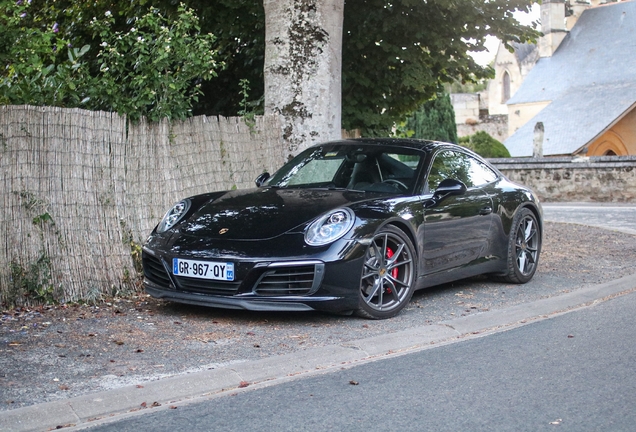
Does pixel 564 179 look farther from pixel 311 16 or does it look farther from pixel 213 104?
pixel 311 16

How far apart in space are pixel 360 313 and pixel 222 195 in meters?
1.73

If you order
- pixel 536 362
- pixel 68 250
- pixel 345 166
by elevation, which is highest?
pixel 345 166

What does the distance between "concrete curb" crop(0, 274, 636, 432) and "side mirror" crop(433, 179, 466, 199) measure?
3.75 feet

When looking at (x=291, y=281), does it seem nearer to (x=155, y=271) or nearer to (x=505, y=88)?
(x=155, y=271)

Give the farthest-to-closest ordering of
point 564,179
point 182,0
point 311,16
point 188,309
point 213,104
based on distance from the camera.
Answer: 1. point 564,179
2. point 213,104
3. point 182,0
4. point 311,16
5. point 188,309

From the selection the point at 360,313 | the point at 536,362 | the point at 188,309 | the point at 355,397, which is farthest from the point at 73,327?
the point at 536,362

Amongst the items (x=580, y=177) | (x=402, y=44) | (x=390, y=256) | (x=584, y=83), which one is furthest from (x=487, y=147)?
(x=390, y=256)

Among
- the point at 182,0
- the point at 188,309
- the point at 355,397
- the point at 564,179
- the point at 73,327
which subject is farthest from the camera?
the point at 564,179

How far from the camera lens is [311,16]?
11297 mm

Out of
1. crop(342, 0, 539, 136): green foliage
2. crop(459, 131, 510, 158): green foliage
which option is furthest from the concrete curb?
crop(459, 131, 510, 158): green foliage

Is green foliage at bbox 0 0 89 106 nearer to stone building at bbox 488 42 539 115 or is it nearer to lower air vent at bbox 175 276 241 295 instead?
lower air vent at bbox 175 276 241 295

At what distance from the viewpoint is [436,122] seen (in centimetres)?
5350

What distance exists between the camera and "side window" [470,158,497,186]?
9250 millimetres

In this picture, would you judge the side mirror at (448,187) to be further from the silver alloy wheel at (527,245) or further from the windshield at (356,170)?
the silver alloy wheel at (527,245)
